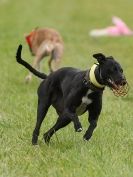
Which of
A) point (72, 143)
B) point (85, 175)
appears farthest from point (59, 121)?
point (85, 175)

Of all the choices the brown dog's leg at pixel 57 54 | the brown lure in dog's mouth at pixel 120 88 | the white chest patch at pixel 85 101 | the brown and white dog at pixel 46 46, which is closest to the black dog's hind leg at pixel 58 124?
the white chest patch at pixel 85 101

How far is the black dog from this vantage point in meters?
7.17

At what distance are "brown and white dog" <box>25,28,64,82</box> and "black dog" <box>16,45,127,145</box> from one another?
5.62 m

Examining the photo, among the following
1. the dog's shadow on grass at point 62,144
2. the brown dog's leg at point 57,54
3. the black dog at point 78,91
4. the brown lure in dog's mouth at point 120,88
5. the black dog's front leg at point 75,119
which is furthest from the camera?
the brown dog's leg at point 57,54

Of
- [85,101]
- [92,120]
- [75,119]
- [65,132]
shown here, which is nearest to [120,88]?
[85,101]

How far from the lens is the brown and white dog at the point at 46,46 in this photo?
14.1 metres

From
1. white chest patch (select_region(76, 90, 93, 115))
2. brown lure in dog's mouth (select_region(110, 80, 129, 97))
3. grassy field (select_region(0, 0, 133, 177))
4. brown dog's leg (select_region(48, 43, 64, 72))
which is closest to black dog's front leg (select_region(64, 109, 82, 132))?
white chest patch (select_region(76, 90, 93, 115))

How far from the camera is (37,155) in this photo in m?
7.31

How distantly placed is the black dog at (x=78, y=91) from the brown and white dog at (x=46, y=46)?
18.4ft

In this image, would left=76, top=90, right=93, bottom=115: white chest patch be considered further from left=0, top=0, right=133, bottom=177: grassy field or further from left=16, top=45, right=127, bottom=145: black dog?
left=0, top=0, right=133, bottom=177: grassy field

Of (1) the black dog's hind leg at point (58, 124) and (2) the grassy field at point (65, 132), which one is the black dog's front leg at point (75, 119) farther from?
(2) the grassy field at point (65, 132)

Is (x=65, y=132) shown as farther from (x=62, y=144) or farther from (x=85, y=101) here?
(x=85, y=101)

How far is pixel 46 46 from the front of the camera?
1416cm

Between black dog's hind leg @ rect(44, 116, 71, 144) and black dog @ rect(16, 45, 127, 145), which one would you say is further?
black dog's hind leg @ rect(44, 116, 71, 144)
